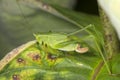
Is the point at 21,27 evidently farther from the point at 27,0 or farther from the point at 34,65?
the point at 34,65

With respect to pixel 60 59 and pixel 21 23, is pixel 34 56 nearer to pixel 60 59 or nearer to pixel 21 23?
pixel 60 59

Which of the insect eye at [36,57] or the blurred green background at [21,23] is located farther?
the blurred green background at [21,23]

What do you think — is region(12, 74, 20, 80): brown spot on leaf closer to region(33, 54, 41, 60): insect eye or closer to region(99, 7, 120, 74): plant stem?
region(33, 54, 41, 60): insect eye

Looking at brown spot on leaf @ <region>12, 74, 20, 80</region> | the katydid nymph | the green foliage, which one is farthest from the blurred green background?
brown spot on leaf @ <region>12, 74, 20, 80</region>

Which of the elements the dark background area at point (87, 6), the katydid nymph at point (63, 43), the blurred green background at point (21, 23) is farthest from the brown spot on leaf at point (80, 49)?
the dark background area at point (87, 6)

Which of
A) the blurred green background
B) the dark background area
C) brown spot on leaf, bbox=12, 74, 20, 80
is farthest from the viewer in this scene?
the dark background area

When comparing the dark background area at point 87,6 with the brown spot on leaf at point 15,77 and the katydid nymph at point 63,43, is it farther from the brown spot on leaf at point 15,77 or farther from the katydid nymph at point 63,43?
the brown spot on leaf at point 15,77

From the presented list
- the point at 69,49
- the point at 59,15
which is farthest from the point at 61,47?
the point at 59,15

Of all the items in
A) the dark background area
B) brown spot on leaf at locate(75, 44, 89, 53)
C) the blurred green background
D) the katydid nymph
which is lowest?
Answer: brown spot on leaf at locate(75, 44, 89, 53)

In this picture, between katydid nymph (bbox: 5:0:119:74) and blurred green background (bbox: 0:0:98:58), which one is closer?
katydid nymph (bbox: 5:0:119:74)
